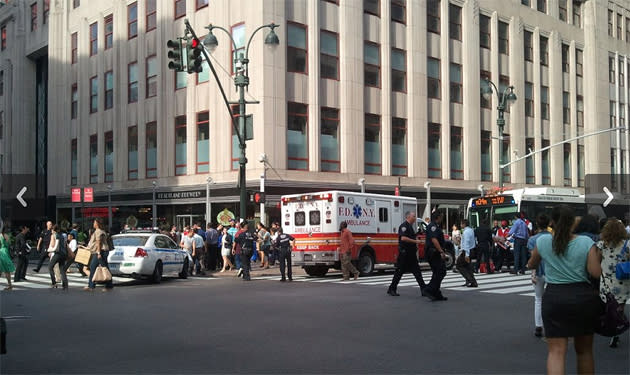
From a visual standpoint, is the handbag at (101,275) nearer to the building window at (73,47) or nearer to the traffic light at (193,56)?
the traffic light at (193,56)

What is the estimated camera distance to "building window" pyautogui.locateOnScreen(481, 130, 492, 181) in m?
42.8

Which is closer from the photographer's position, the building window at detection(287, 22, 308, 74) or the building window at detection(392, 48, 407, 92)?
the building window at detection(287, 22, 308, 74)

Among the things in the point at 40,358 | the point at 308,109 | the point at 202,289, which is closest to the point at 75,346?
the point at 40,358

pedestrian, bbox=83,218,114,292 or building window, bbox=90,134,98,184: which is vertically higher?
building window, bbox=90,134,98,184

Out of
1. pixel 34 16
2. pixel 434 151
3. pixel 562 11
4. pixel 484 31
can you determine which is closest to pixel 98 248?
pixel 434 151

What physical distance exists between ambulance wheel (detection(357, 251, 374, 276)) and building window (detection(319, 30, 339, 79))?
1485 centimetres

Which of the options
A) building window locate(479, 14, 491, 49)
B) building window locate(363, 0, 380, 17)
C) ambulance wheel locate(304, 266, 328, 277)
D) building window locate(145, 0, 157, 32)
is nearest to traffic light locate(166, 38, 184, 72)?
ambulance wheel locate(304, 266, 328, 277)

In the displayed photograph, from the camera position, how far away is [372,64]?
120ft

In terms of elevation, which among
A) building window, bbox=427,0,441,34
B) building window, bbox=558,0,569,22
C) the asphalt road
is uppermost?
building window, bbox=558,0,569,22

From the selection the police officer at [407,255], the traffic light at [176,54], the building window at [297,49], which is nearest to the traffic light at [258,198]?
the traffic light at [176,54]

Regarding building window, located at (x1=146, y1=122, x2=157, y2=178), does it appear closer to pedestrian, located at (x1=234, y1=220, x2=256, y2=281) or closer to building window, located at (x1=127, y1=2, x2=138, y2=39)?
building window, located at (x1=127, y1=2, x2=138, y2=39)

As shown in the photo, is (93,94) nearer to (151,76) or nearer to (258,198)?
(151,76)

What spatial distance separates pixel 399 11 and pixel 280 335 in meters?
31.5

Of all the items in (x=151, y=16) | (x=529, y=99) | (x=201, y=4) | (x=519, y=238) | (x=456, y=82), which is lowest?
(x=519, y=238)
